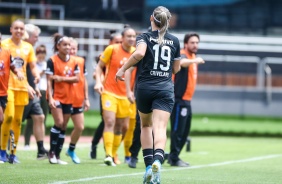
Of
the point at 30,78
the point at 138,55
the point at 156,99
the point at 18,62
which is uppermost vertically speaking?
the point at 138,55

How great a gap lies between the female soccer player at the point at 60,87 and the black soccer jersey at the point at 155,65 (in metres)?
3.44

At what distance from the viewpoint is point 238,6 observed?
104 feet

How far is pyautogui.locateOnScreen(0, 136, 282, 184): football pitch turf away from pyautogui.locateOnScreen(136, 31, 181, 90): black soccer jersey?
3.83ft

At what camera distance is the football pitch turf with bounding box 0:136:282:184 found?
1134 cm

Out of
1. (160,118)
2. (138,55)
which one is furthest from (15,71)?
(160,118)

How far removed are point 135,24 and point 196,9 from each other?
7.16 feet

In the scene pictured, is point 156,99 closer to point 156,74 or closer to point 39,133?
point 156,74

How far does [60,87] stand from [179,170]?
2322 mm

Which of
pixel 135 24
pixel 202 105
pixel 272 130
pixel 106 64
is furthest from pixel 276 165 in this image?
pixel 135 24

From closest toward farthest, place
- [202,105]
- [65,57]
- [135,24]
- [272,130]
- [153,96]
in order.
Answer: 1. [153,96]
2. [65,57]
3. [272,130]
4. [202,105]
5. [135,24]

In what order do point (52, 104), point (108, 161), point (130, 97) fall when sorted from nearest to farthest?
point (130, 97)
point (108, 161)
point (52, 104)

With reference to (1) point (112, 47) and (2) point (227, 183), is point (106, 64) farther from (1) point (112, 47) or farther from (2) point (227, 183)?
(2) point (227, 183)

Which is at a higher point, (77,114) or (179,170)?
(77,114)

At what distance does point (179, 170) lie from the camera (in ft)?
43.9
